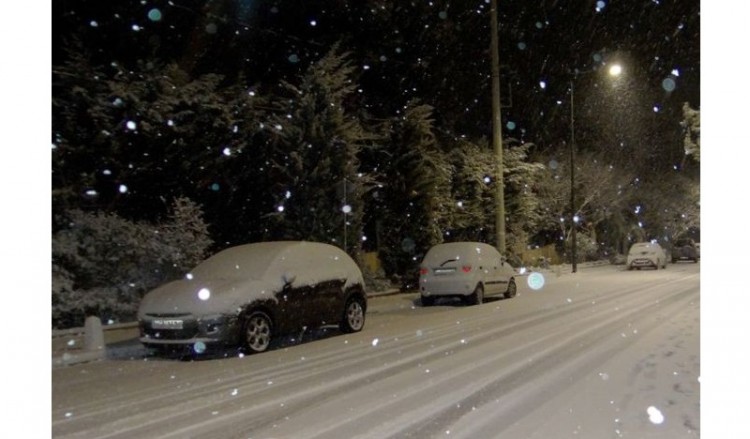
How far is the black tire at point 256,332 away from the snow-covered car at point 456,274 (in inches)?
259

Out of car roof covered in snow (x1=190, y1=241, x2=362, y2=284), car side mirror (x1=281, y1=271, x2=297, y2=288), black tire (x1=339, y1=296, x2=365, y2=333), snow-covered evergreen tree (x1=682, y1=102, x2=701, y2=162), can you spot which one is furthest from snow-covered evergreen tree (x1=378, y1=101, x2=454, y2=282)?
car side mirror (x1=281, y1=271, x2=297, y2=288)

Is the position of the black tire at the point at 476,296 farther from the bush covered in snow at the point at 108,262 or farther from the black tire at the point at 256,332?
the black tire at the point at 256,332

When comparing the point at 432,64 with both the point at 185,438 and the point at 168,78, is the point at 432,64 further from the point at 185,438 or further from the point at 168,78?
the point at 185,438

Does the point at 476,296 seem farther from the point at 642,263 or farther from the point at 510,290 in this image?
the point at 642,263

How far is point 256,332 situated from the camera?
9.18 meters

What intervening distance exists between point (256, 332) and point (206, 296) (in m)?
0.90

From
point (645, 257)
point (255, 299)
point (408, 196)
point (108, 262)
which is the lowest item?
point (645, 257)

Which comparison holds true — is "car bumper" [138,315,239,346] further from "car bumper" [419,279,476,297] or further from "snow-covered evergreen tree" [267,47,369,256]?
"snow-covered evergreen tree" [267,47,369,256]

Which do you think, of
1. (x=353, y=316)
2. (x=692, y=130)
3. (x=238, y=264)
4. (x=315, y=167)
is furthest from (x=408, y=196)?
(x=238, y=264)

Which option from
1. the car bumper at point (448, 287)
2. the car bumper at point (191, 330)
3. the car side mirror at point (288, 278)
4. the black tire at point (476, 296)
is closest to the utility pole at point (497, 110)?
the black tire at point (476, 296)

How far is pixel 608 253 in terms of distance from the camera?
40.8m

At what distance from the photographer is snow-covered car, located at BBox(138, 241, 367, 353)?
28.6ft

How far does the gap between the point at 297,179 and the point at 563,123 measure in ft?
76.2

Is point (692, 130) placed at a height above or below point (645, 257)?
above
